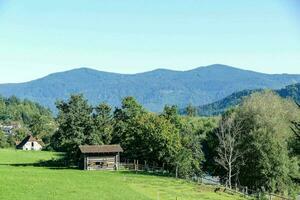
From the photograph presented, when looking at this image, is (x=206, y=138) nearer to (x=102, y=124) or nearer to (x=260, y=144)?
(x=260, y=144)

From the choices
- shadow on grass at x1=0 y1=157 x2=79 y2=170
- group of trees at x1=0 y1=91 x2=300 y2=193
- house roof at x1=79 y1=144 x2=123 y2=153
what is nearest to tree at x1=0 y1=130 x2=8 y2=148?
group of trees at x1=0 y1=91 x2=300 y2=193

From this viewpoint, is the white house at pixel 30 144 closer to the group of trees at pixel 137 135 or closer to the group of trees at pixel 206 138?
the group of trees at pixel 206 138

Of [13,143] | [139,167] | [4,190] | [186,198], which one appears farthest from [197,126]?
[13,143]

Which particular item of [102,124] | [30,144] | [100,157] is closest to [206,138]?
[100,157]

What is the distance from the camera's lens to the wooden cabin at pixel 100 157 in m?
64.6

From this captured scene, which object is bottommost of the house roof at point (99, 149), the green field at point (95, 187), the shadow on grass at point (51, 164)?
the green field at point (95, 187)

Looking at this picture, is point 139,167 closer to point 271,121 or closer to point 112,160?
point 112,160

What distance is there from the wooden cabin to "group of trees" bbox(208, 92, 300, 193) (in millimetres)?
13261

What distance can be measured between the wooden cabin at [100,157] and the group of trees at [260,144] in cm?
1326

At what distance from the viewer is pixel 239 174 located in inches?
2377

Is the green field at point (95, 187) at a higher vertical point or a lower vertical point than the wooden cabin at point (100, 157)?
lower

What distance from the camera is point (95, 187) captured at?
45750 millimetres

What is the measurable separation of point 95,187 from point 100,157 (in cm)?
1963

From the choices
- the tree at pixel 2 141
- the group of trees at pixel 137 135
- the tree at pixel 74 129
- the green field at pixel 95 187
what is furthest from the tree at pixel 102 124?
the tree at pixel 2 141
